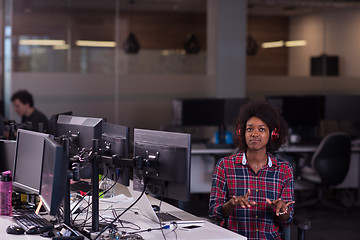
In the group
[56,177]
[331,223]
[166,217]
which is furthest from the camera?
[331,223]

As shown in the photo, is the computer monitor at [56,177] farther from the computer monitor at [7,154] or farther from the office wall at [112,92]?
the office wall at [112,92]

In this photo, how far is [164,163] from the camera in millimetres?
2826

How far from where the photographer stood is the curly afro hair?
11.1ft

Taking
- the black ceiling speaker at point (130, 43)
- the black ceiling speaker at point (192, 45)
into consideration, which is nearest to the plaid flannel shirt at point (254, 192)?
the black ceiling speaker at point (130, 43)

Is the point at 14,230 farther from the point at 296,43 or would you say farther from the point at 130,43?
the point at 296,43

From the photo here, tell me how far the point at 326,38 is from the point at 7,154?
22.8 feet

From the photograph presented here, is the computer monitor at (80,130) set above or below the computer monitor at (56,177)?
above

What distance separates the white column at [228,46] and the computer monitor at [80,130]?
5.40m

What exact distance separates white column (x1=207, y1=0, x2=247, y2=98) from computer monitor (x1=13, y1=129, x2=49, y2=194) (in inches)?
220

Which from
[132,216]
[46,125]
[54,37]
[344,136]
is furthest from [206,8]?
[132,216]

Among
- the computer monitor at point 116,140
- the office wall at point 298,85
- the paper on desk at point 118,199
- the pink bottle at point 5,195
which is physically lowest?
the paper on desk at point 118,199

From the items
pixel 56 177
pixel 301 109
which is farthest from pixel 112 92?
pixel 56 177

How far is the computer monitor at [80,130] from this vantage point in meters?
3.28

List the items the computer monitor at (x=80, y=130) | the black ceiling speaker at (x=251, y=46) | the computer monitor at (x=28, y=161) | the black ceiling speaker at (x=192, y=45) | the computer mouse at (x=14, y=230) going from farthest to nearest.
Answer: the black ceiling speaker at (x=251, y=46) < the black ceiling speaker at (x=192, y=45) < the computer monitor at (x=80, y=130) < the computer monitor at (x=28, y=161) < the computer mouse at (x=14, y=230)
